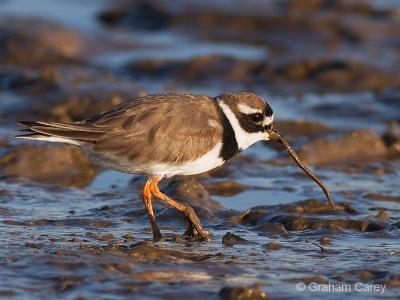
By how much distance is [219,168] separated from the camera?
34.1ft

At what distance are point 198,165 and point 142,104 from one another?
70 centimetres

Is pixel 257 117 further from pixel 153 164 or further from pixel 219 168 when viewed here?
pixel 219 168

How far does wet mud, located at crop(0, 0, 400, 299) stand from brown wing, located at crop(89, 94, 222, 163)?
2.40ft

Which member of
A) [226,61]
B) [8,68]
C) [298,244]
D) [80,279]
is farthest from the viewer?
[226,61]

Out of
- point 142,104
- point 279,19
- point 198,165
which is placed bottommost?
point 198,165

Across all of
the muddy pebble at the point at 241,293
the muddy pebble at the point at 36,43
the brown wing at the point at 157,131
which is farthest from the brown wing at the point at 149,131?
the muddy pebble at the point at 36,43

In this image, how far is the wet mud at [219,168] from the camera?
6266 mm

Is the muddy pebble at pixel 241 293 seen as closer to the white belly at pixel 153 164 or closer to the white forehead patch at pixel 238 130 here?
the white belly at pixel 153 164

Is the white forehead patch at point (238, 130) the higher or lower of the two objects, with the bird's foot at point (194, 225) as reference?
higher

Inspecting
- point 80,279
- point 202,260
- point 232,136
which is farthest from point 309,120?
point 80,279

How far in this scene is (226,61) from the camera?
630 inches

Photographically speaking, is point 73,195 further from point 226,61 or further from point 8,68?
point 226,61

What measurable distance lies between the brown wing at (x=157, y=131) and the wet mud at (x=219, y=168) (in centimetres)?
73

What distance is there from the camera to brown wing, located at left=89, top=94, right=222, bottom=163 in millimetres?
7316
